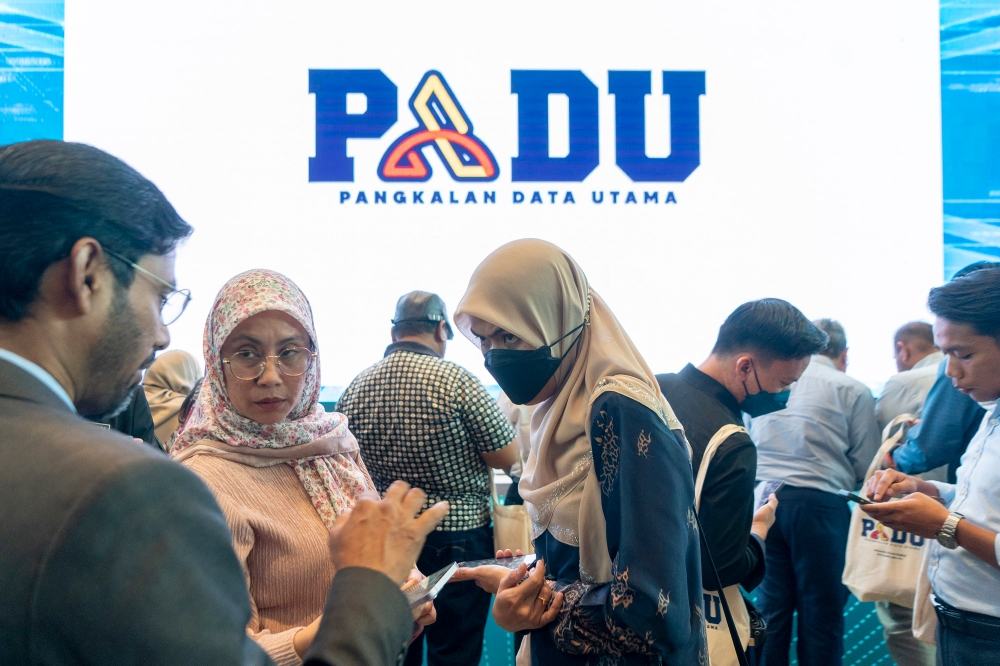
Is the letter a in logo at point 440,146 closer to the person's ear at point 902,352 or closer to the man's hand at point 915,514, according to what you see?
the person's ear at point 902,352

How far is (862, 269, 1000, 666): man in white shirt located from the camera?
6.28 ft

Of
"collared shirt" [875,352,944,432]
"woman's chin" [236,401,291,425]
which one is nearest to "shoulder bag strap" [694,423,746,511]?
"woman's chin" [236,401,291,425]

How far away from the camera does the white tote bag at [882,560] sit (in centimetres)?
304

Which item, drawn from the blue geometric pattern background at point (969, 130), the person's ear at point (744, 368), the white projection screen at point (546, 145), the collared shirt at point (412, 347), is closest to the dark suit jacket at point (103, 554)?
the person's ear at point (744, 368)

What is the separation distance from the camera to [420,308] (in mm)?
3352

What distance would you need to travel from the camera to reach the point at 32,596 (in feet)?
2.28

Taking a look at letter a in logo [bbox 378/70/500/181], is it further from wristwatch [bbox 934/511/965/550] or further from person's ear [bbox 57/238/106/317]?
person's ear [bbox 57/238/106/317]

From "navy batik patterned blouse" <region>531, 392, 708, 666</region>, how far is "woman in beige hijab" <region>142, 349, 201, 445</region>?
250cm

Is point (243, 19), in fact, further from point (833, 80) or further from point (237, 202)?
point (833, 80)

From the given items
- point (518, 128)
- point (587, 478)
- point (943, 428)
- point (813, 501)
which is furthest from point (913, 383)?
point (587, 478)

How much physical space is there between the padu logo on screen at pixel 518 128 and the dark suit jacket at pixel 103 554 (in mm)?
3956

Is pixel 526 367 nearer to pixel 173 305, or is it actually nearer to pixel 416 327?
pixel 173 305

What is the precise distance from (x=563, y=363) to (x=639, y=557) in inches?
19.9

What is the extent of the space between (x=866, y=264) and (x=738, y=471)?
318 cm
